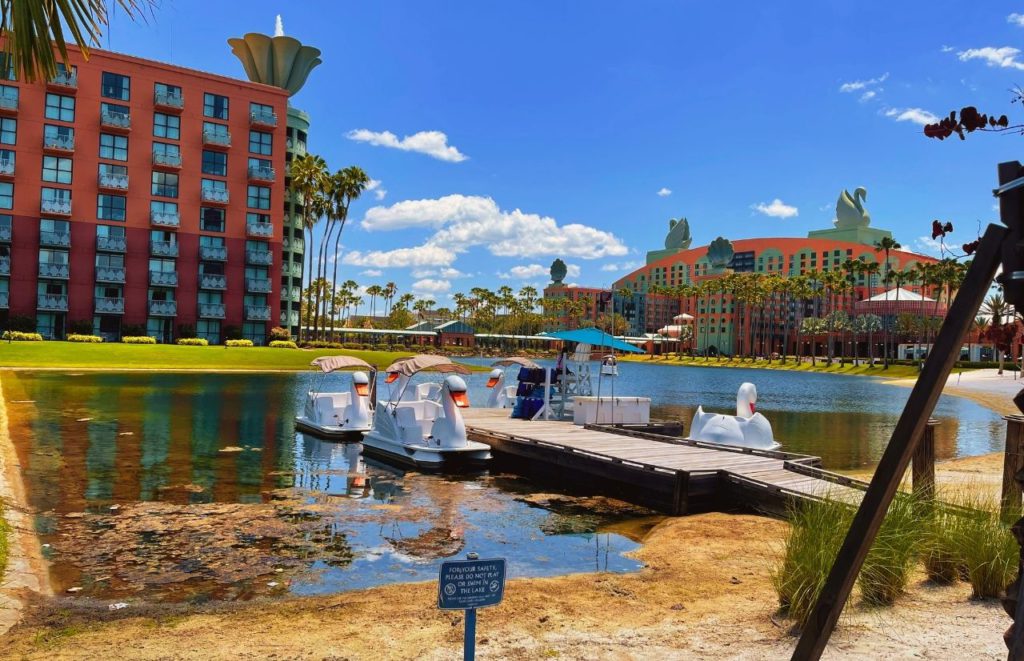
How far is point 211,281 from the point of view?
230 ft

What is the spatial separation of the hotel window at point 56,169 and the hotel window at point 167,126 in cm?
741

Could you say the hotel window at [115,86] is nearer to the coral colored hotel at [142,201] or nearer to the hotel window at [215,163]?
the coral colored hotel at [142,201]

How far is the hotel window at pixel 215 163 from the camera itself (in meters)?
70.1

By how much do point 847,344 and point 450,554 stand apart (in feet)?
489

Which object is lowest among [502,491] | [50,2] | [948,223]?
[502,491]

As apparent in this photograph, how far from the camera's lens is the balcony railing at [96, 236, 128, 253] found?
65.9 meters

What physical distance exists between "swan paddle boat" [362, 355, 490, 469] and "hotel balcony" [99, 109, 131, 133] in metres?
54.4

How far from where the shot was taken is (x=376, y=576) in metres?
10.4

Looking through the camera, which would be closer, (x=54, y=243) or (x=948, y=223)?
(x=948, y=223)

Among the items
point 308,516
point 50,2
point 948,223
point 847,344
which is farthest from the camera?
point 847,344

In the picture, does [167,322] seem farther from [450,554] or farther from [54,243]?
[450,554]

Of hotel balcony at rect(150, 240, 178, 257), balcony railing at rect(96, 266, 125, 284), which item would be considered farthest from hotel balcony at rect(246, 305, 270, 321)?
balcony railing at rect(96, 266, 125, 284)

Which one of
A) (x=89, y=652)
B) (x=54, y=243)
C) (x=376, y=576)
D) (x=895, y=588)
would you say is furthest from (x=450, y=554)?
(x=54, y=243)

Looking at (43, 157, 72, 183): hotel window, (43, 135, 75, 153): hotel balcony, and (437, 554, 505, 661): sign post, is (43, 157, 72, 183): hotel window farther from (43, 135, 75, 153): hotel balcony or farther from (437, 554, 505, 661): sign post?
(437, 554, 505, 661): sign post
